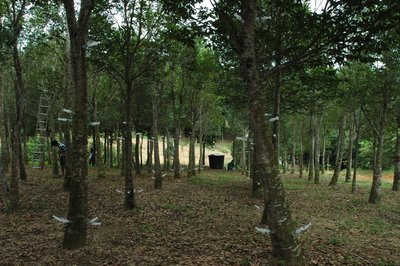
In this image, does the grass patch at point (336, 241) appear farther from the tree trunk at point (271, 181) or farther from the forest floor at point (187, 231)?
the tree trunk at point (271, 181)

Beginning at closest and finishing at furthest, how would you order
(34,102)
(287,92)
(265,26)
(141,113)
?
(265,26) < (287,92) < (141,113) < (34,102)

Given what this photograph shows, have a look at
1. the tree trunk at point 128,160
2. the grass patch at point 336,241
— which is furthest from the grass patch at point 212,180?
the grass patch at point 336,241

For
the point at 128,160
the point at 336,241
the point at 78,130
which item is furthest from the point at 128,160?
the point at 336,241

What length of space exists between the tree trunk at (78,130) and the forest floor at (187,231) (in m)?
0.50

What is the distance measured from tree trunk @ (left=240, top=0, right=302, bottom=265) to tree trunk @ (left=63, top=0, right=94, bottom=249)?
11.1ft

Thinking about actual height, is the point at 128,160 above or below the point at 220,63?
below

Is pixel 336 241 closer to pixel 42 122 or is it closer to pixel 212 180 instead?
pixel 212 180

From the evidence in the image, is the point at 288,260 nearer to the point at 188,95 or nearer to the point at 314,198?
the point at 314,198

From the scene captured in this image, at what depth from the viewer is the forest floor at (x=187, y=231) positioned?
6.95 meters

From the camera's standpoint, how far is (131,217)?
10297 millimetres

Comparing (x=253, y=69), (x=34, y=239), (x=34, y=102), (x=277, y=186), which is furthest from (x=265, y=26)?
(x=34, y=102)

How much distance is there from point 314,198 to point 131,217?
29.2ft

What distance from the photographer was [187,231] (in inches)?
352

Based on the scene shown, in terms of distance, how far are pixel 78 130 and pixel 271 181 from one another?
13.2 feet
